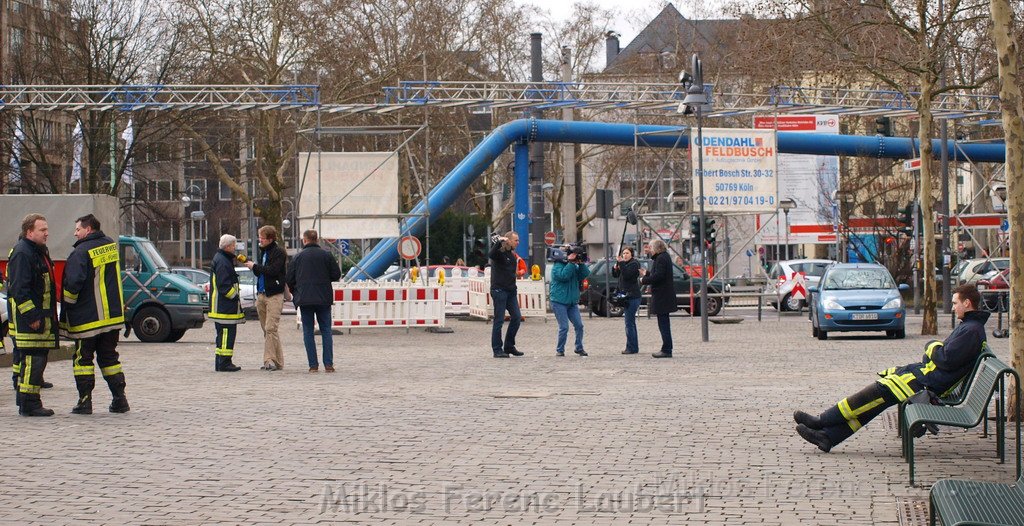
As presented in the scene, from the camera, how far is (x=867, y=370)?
18609mm

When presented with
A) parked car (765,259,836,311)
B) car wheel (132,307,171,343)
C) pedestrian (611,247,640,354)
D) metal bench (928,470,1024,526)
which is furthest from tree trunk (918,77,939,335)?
metal bench (928,470,1024,526)

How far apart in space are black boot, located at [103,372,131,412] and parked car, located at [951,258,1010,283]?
98.8 feet

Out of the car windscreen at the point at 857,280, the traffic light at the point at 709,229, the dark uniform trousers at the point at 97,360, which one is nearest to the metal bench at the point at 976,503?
the dark uniform trousers at the point at 97,360

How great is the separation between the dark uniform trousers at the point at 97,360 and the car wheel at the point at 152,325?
14.4 m

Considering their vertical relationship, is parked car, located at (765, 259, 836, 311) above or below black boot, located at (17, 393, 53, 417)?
above

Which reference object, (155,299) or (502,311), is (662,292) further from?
(155,299)

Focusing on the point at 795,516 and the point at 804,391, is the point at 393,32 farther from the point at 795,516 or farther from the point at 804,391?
the point at 795,516

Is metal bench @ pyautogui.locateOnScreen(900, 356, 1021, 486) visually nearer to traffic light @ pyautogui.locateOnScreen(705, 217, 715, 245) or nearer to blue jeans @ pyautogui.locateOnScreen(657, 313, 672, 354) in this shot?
blue jeans @ pyautogui.locateOnScreen(657, 313, 672, 354)

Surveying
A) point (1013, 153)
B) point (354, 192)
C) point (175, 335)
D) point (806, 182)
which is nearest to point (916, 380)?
point (1013, 153)

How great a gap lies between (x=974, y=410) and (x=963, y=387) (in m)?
1.10

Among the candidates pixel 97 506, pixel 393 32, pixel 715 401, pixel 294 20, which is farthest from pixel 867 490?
pixel 393 32

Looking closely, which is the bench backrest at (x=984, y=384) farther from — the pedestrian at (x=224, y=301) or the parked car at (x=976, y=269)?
the parked car at (x=976, y=269)

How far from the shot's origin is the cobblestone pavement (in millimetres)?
8156

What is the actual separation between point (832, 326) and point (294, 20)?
1219 inches
